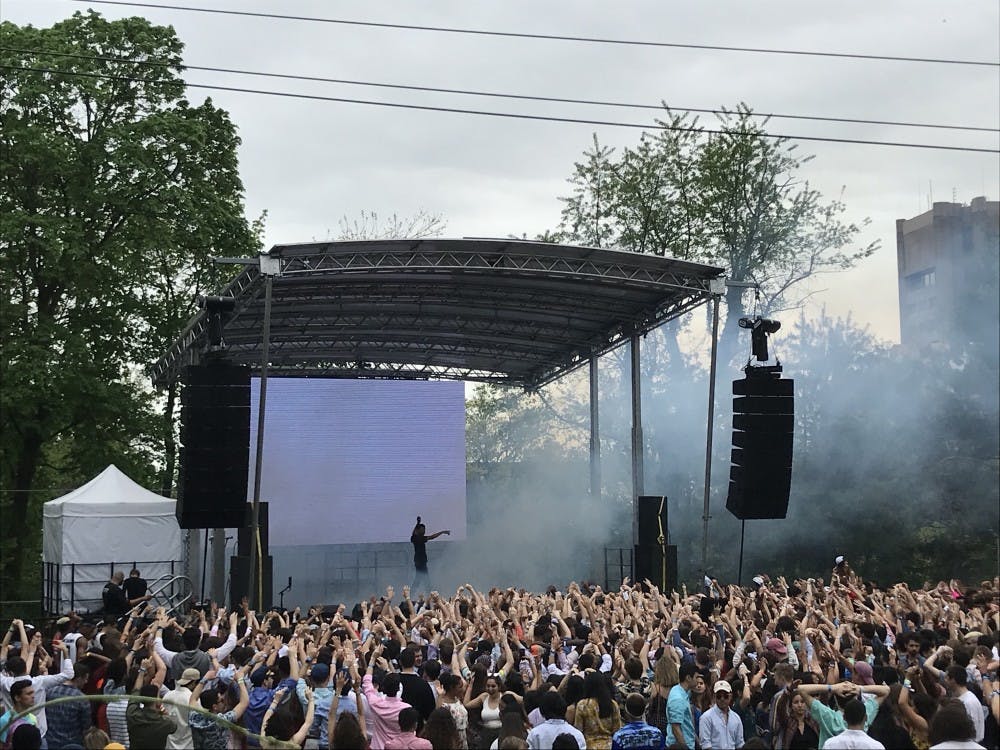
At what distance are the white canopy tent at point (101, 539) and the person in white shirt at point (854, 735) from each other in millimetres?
15465

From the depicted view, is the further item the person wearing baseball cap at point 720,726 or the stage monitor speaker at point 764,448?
the stage monitor speaker at point 764,448

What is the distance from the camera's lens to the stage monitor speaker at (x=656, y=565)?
1947cm

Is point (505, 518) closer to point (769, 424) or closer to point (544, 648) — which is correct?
point (769, 424)

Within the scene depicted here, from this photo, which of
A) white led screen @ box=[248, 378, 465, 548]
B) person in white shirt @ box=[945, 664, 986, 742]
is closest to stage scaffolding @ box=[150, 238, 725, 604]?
white led screen @ box=[248, 378, 465, 548]

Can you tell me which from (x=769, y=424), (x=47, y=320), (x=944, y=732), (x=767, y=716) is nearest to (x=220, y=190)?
(x=47, y=320)

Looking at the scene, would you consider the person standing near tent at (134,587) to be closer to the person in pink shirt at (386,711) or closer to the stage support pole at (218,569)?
the stage support pole at (218,569)

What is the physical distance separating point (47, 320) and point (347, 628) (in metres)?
16.5

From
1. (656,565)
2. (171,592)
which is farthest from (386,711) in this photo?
(171,592)

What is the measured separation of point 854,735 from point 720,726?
112 cm

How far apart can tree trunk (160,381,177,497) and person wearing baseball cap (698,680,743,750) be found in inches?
781

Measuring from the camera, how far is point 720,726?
20.9ft

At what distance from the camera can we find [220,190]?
83.7 feet

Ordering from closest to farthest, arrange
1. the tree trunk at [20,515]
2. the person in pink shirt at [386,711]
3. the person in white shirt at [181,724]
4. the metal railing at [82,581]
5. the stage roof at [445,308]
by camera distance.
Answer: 1. the person in pink shirt at [386,711]
2. the person in white shirt at [181,724]
3. the stage roof at [445,308]
4. the metal railing at [82,581]
5. the tree trunk at [20,515]

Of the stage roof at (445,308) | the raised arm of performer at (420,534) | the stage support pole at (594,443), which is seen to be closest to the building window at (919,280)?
the stage roof at (445,308)
